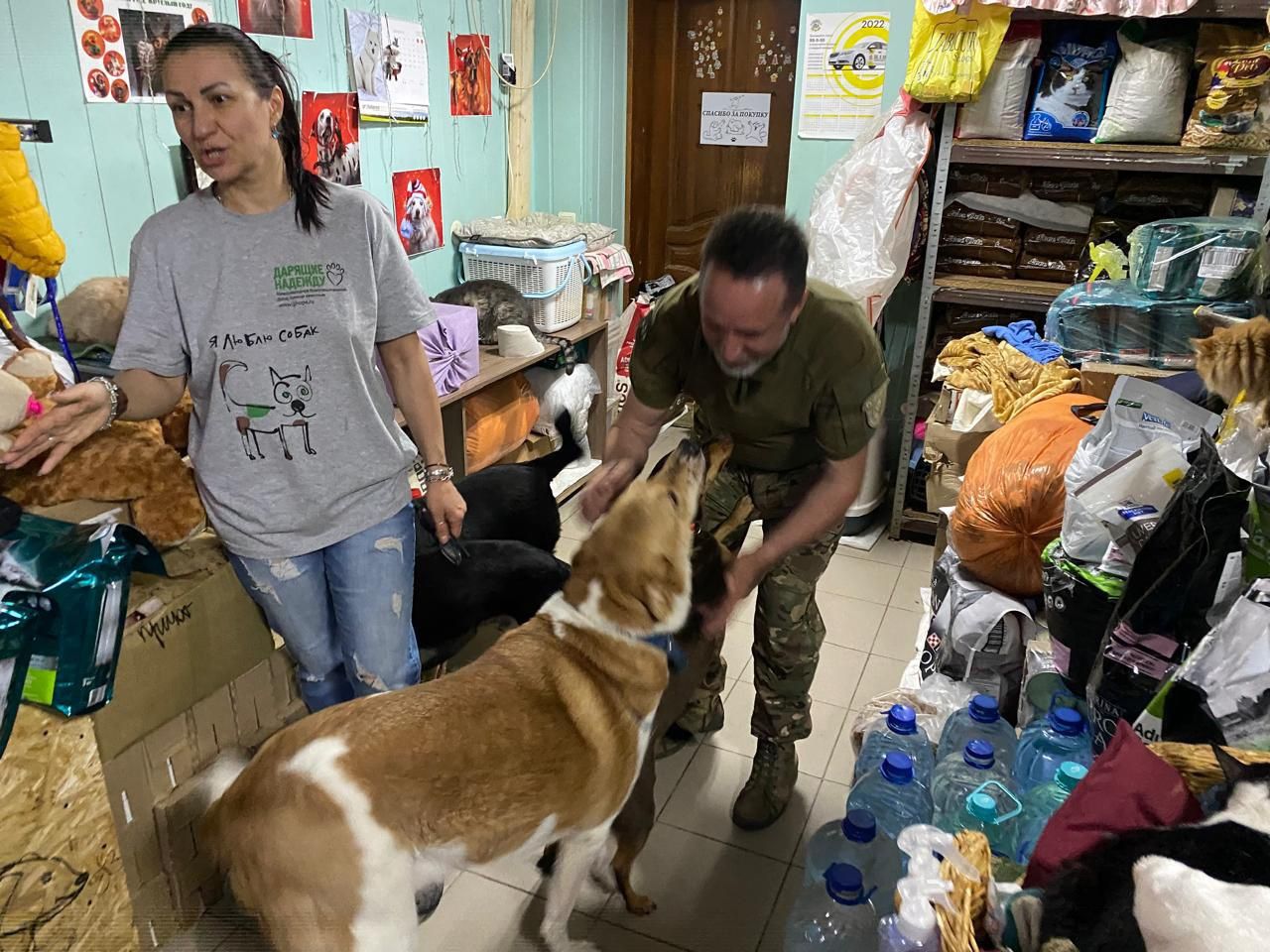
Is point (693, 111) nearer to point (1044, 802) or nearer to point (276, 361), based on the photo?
point (276, 361)

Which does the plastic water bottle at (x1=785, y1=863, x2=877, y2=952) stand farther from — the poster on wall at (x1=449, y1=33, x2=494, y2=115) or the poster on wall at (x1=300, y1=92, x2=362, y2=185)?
the poster on wall at (x1=449, y1=33, x2=494, y2=115)

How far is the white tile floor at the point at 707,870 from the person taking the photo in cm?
178

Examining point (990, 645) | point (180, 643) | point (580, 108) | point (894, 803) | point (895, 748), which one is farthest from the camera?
point (580, 108)

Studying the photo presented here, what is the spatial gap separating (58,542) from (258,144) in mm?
725

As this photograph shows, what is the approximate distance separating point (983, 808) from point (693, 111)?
3.66 m

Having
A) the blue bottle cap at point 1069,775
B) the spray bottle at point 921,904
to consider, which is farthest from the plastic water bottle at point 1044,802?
the spray bottle at point 921,904

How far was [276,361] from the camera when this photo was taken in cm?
149

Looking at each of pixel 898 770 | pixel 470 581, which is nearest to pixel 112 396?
pixel 470 581

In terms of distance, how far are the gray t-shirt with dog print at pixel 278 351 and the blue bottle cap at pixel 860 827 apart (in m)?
0.98

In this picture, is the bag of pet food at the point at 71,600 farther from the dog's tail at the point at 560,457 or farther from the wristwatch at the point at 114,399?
the dog's tail at the point at 560,457

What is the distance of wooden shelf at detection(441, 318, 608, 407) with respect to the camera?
9.59ft

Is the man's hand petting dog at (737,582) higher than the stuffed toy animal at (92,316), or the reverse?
the stuffed toy animal at (92,316)

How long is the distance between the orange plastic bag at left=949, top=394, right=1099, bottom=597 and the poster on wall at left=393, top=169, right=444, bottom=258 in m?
2.07

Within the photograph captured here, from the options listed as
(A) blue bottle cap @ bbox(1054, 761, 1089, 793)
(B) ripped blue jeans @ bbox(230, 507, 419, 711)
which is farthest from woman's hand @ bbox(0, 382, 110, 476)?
(A) blue bottle cap @ bbox(1054, 761, 1089, 793)
